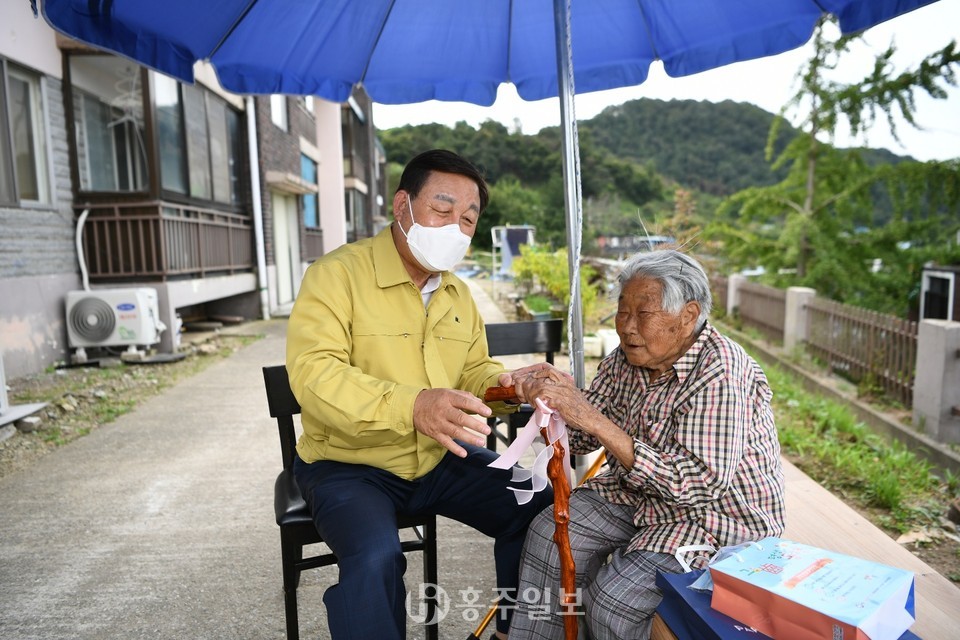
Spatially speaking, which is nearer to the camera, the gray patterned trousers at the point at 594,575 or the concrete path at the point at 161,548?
the gray patterned trousers at the point at 594,575

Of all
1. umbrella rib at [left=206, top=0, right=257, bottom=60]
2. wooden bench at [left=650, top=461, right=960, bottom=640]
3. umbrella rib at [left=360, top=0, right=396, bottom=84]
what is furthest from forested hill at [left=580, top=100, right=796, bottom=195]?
umbrella rib at [left=206, top=0, right=257, bottom=60]

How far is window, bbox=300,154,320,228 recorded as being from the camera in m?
17.9

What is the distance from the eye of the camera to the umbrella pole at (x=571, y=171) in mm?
2307

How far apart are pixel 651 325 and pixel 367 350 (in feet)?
3.16

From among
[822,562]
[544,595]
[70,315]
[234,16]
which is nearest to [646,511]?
[544,595]

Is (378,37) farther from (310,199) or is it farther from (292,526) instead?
(310,199)

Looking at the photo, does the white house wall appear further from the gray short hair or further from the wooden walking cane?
the gray short hair

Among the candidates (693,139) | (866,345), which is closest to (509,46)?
(866,345)

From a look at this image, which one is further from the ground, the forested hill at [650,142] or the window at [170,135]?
the forested hill at [650,142]

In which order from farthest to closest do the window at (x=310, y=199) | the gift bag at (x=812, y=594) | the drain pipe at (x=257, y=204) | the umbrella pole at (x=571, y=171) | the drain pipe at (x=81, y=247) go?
1. the window at (x=310, y=199)
2. the drain pipe at (x=257, y=204)
3. the drain pipe at (x=81, y=247)
4. the umbrella pole at (x=571, y=171)
5. the gift bag at (x=812, y=594)

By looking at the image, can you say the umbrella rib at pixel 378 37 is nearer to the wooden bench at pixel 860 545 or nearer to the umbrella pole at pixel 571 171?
the umbrella pole at pixel 571 171

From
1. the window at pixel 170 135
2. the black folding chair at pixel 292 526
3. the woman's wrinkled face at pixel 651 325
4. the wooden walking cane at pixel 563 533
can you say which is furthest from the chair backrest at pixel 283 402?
the window at pixel 170 135

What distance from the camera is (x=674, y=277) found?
6.28 feet

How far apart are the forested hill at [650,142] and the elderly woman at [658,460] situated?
51.7 m
